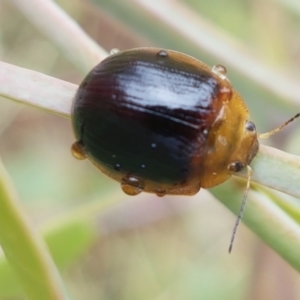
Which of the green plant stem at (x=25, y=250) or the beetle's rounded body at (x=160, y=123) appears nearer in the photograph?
the green plant stem at (x=25, y=250)

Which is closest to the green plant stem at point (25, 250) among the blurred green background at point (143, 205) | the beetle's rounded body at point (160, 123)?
the beetle's rounded body at point (160, 123)

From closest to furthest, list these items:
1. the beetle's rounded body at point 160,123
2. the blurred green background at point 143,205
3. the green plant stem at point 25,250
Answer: the green plant stem at point 25,250
the beetle's rounded body at point 160,123
the blurred green background at point 143,205

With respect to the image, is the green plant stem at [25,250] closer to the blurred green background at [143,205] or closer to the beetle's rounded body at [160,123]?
the beetle's rounded body at [160,123]

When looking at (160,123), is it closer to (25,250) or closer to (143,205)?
(25,250)

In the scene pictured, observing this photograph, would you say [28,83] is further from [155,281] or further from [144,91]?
[155,281]

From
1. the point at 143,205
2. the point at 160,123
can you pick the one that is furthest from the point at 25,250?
the point at 143,205

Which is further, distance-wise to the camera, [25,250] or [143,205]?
[143,205]

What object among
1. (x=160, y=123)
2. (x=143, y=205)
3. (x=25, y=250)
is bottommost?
(x=143, y=205)
